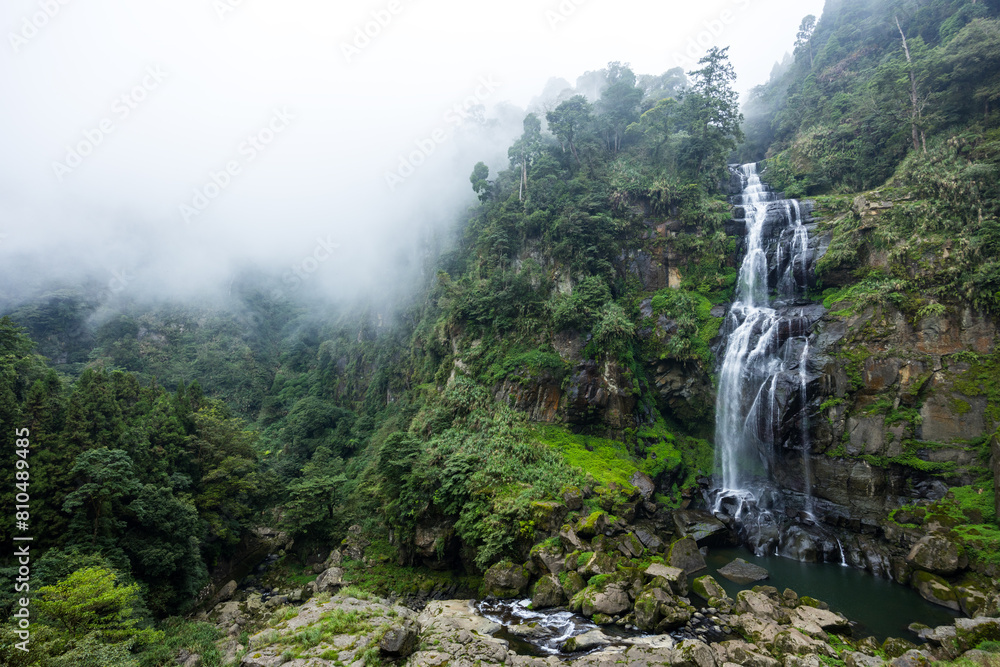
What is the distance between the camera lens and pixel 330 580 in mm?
19375

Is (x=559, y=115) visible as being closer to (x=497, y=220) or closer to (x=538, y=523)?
(x=497, y=220)

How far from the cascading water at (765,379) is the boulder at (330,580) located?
18.9 meters

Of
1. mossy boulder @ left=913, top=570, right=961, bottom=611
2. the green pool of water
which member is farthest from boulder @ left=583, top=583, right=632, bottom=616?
mossy boulder @ left=913, top=570, right=961, bottom=611

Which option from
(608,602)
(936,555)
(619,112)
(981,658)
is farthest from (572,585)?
(619,112)

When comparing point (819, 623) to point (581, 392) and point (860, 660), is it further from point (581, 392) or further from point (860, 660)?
point (581, 392)

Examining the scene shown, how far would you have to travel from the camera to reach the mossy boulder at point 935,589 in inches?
515

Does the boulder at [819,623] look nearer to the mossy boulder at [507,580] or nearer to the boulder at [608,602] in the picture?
the boulder at [608,602]

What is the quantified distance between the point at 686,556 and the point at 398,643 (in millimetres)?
11463

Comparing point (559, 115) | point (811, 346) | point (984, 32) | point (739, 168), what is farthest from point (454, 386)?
point (984, 32)

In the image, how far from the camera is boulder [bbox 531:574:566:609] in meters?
13.7

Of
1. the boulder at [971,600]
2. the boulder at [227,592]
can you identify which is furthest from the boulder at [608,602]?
the boulder at [227,592]

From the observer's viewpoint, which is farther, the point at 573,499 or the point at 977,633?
the point at 573,499

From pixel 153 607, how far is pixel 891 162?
45.1 metres

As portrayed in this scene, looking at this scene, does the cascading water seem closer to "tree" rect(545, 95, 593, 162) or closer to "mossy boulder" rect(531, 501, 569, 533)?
"mossy boulder" rect(531, 501, 569, 533)
